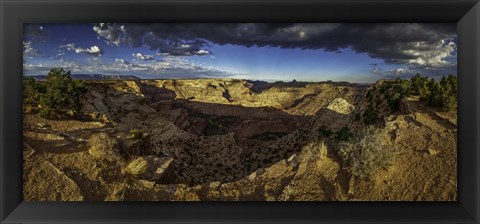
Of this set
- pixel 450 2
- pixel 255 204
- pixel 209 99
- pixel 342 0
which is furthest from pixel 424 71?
pixel 209 99

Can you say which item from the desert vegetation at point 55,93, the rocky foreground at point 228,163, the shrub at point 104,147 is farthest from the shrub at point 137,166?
the desert vegetation at point 55,93

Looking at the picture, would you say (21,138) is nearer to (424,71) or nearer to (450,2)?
(450,2)

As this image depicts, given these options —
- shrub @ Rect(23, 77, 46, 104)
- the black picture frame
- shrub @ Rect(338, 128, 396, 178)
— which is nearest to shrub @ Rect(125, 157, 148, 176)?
the black picture frame

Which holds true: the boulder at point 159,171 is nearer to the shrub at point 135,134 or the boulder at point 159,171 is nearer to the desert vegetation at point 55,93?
Result: the shrub at point 135,134

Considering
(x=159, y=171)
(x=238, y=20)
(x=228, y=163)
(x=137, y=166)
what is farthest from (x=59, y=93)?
(x=228, y=163)

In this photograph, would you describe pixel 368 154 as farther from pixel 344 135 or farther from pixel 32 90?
pixel 32 90

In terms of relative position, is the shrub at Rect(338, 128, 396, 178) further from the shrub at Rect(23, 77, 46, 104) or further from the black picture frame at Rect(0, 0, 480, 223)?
the shrub at Rect(23, 77, 46, 104)
